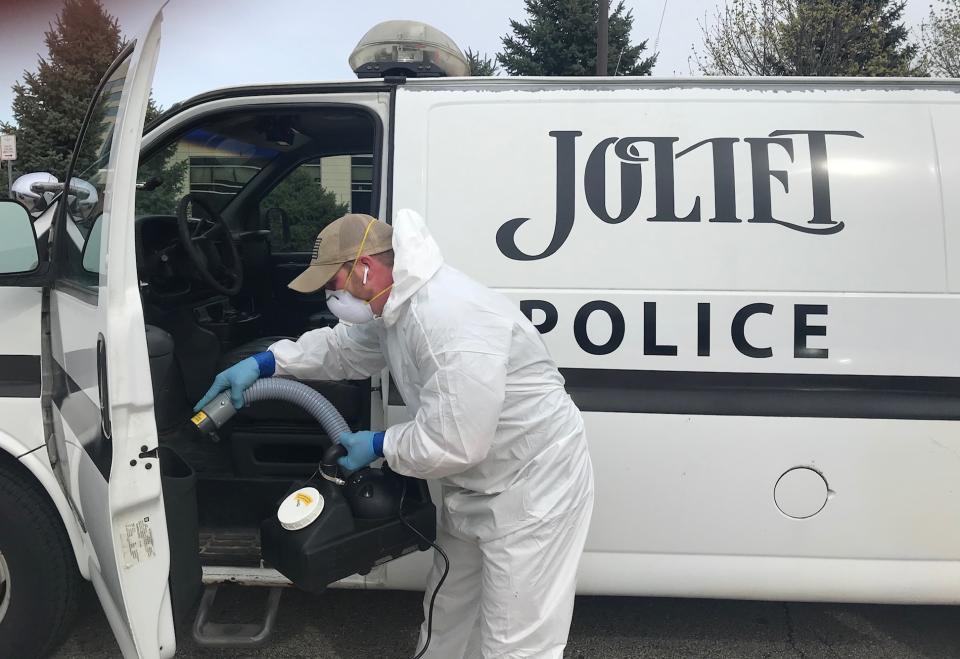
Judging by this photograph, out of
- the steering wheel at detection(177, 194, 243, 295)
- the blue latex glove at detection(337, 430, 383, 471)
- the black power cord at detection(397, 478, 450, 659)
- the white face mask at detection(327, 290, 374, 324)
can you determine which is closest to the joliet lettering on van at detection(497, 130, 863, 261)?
the white face mask at detection(327, 290, 374, 324)

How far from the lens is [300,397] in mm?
2293

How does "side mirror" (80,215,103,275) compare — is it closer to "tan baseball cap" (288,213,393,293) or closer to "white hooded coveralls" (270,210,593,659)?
"tan baseball cap" (288,213,393,293)

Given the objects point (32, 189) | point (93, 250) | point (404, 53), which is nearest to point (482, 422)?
point (93, 250)

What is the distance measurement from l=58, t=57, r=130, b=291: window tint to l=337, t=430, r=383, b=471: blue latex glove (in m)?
0.80

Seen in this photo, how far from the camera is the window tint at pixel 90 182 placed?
2.09 m

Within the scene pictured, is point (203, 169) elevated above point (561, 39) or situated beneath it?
situated beneath

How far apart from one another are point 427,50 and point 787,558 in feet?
6.83

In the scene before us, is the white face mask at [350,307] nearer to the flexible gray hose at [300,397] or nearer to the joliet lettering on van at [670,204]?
the flexible gray hose at [300,397]

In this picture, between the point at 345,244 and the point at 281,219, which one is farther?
the point at 281,219

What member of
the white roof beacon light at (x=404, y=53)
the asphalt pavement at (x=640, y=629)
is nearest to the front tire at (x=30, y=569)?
the asphalt pavement at (x=640, y=629)

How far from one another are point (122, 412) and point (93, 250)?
576mm

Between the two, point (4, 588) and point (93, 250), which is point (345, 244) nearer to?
point (93, 250)

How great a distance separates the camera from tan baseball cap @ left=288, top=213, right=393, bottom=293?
2.00 meters

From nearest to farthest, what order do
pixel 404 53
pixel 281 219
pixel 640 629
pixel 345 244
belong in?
pixel 345 244, pixel 404 53, pixel 640 629, pixel 281 219
